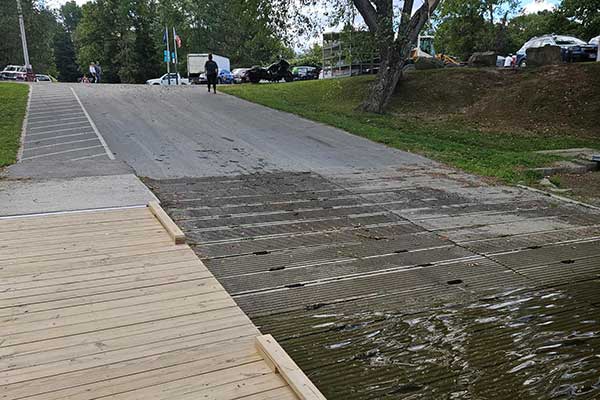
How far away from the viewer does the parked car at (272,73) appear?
26.5 meters

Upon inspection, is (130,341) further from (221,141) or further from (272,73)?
(272,73)

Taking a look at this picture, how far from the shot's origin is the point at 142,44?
49031 millimetres

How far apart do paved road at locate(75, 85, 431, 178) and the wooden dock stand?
11.5 feet

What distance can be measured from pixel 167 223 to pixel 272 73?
2342 cm

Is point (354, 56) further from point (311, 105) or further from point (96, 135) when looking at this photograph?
point (96, 135)

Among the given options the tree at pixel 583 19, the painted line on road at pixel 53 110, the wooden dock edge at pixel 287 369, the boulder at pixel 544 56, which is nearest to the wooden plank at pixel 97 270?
the wooden dock edge at pixel 287 369

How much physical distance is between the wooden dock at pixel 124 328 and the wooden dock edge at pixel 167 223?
0.8 inches

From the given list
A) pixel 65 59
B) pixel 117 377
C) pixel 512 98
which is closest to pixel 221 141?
pixel 117 377

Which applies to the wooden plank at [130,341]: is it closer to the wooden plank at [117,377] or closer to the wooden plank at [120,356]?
the wooden plank at [120,356]

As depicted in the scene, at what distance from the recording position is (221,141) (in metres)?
10.8

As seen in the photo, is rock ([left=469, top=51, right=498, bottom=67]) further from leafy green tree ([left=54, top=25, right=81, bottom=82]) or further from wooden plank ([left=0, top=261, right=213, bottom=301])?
leafy green tree ([left=54, top=25, right=81, bottom=82])

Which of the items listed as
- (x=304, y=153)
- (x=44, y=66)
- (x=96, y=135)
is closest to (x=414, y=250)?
(x=304, y=153)

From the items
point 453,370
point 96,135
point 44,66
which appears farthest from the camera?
point 44,66

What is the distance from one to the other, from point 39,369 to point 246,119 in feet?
38.2
